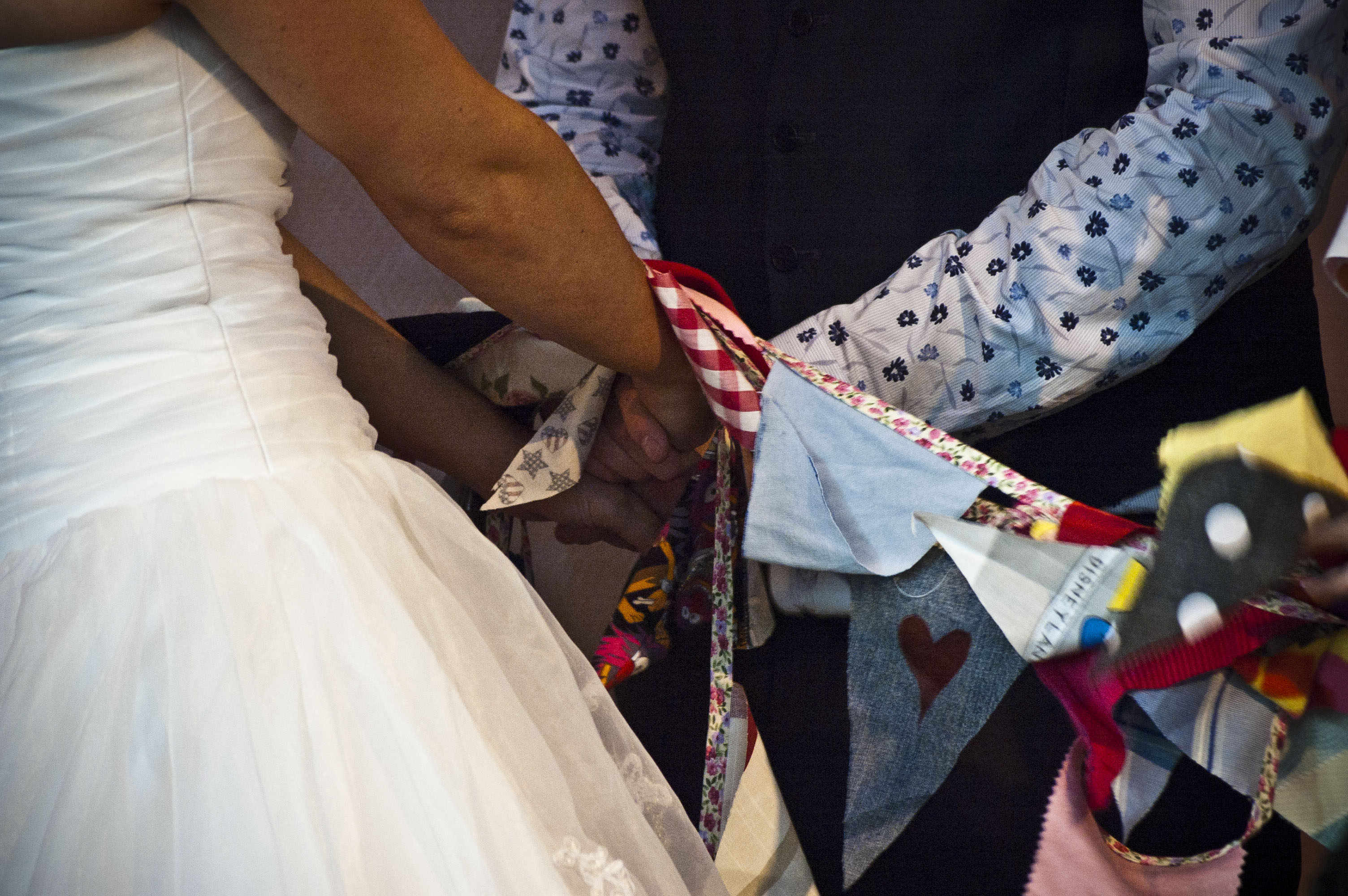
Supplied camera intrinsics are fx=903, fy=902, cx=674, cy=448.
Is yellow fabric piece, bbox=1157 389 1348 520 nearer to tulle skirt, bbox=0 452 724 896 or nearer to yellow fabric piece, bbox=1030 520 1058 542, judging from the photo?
yellow fabric piece, bbox=1030 520 1058 542

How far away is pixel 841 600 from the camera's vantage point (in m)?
A: 0.59

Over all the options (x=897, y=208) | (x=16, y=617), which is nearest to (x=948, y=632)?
(x=897, y=208)

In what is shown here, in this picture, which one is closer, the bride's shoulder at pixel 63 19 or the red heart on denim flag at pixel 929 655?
the bride's shoulder at pixel 63 19

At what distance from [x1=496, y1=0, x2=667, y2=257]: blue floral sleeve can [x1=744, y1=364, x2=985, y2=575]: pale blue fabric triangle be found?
373mm

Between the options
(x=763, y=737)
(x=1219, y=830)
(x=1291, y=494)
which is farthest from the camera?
(x=763, y=737)

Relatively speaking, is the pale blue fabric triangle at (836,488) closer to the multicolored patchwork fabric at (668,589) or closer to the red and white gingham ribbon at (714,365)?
the red and white gingham ribbon at (714,365)

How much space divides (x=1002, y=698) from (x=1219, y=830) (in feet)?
0.45

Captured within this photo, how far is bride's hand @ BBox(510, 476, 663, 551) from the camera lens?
0.74 metres

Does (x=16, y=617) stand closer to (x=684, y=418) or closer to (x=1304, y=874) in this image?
(x=684, y=418)

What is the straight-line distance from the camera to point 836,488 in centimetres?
54

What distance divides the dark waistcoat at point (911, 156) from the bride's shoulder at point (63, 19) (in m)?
0.46

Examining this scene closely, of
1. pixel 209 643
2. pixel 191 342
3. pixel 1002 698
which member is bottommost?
pixel 1002 698

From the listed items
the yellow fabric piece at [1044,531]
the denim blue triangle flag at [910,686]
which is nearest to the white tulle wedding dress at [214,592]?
the denim blue triangle flag at [910,686]

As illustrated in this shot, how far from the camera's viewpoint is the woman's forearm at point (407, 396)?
703 mm
